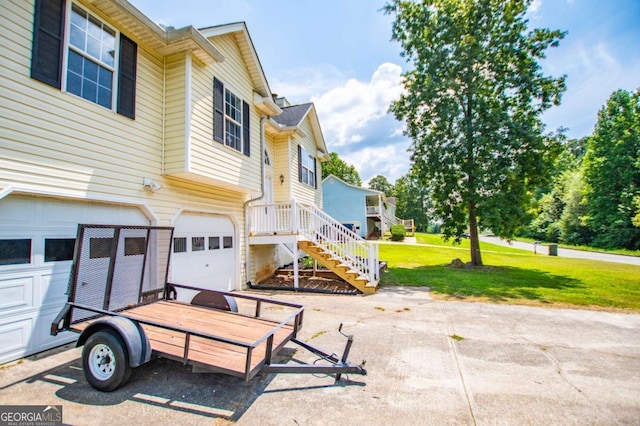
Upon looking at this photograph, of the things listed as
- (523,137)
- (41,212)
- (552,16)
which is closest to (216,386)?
(41,212)

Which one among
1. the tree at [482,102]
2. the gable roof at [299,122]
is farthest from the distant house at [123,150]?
the tree at [482,102]

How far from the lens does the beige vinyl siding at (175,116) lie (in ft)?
21.0

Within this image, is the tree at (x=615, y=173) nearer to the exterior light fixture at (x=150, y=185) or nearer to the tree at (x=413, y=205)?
the tree at (x=413, y=205)

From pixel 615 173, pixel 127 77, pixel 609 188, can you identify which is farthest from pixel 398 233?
pixel 127 77

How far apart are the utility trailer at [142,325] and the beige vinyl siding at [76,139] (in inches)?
54.4

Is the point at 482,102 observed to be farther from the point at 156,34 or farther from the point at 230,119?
the point at 156,34

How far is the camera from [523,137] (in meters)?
12.4

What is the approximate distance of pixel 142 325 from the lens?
4027 millimetres

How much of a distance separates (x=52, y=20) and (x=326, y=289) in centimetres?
858

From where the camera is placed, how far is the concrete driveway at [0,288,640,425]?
282cm

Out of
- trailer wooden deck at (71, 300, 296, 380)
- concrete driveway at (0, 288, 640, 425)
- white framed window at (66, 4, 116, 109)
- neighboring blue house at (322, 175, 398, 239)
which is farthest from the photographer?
neighboring blue house at (322, 175, 398, 239)

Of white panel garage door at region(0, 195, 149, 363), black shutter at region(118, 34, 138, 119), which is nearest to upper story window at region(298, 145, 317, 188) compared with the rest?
black shutter at region(118, 34, 138, 119)

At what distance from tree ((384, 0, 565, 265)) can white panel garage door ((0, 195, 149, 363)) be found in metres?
13.8

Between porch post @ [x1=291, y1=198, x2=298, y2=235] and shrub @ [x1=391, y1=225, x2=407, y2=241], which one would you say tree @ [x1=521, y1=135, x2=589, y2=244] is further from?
porch post @ [x1=291, y1=198, x2=298, y2=235]
